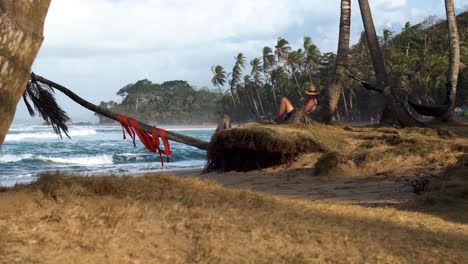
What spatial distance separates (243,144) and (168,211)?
6839 millimetres

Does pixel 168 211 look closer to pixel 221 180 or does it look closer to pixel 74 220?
pixel 74 220

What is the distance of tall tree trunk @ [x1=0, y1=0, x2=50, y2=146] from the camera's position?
9.86 ft

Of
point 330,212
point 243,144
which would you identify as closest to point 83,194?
point 330,212

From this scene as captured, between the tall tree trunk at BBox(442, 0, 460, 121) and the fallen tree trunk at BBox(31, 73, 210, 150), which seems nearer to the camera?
the fallen tree trunk at BBox(31, 73, 210, 150)

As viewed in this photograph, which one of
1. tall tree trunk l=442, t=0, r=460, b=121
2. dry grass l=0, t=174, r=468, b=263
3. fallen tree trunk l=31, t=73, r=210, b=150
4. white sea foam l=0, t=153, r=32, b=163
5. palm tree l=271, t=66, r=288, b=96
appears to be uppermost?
palm tree l=271, t=66, r=288, b=96

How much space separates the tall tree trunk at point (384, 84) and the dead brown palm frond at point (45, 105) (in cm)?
892

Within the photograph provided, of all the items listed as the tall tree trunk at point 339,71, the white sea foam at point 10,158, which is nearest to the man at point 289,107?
the tall tree trunk at point 339,71

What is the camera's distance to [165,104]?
456ft

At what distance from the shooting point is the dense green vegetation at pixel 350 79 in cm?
5291

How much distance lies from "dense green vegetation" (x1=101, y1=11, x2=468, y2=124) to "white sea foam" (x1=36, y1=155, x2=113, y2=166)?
10629mm

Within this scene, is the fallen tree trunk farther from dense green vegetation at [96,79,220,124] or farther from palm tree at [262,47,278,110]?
dense green vegetation at [96,79,220,124]

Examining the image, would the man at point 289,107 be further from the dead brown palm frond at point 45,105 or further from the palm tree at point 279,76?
the palm tree at point 279,76

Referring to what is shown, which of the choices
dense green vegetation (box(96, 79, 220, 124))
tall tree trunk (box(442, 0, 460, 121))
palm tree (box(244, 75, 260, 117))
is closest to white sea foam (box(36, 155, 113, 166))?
tall tree trunk (box(442, 0, 460, 121))

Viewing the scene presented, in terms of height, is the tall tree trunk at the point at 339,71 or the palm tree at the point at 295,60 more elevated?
the palm tree at the point at 295,60
